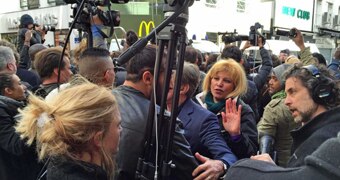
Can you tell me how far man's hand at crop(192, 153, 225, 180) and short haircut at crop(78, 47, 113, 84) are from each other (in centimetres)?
91

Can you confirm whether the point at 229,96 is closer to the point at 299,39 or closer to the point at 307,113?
the point at 307,113

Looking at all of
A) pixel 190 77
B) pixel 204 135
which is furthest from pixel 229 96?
pixel 204 135

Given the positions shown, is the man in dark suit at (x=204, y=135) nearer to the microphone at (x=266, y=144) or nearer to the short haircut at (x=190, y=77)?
the short haircut at (x=190, y=77)

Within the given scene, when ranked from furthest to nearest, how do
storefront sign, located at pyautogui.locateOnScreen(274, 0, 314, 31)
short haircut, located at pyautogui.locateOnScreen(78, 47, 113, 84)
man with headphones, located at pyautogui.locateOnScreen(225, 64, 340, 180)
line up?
storefront sign, located at pyautogui.locateOnScreen(274, 0, 314, 31) → short haircut, located at pyautogui.locateOnScreen(78, 47, 113, 84) → man with headphones, located at pyautogui.locateOnScreen(225, 64, 340, 180)

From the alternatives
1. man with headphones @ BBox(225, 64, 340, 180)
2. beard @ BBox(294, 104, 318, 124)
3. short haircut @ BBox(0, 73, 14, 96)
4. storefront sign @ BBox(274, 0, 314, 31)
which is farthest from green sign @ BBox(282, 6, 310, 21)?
short haircut @ BBox(0, 73, 14, 96)

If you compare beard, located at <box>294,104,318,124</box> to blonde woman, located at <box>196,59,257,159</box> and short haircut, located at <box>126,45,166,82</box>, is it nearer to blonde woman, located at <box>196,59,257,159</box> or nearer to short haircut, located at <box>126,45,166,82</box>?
blonde woman, located at <box>196,59,257,159</box>

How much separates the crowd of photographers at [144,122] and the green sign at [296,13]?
20228 mm

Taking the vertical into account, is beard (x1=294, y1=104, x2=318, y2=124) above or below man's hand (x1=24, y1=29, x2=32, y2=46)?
below

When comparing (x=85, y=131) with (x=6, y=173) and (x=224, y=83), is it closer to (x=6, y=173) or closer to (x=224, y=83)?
(x=6, y=173)

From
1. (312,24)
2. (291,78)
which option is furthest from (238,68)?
(312,24)

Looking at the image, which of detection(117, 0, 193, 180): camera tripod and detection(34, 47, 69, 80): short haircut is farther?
detection(34, 47, 69, 80): short haircut

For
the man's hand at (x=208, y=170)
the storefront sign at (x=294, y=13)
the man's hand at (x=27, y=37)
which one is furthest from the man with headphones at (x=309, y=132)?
the storefront sign at (x=294, y=13)

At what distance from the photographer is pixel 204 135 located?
215 centimetres

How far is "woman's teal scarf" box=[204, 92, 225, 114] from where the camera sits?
2.67 meters
